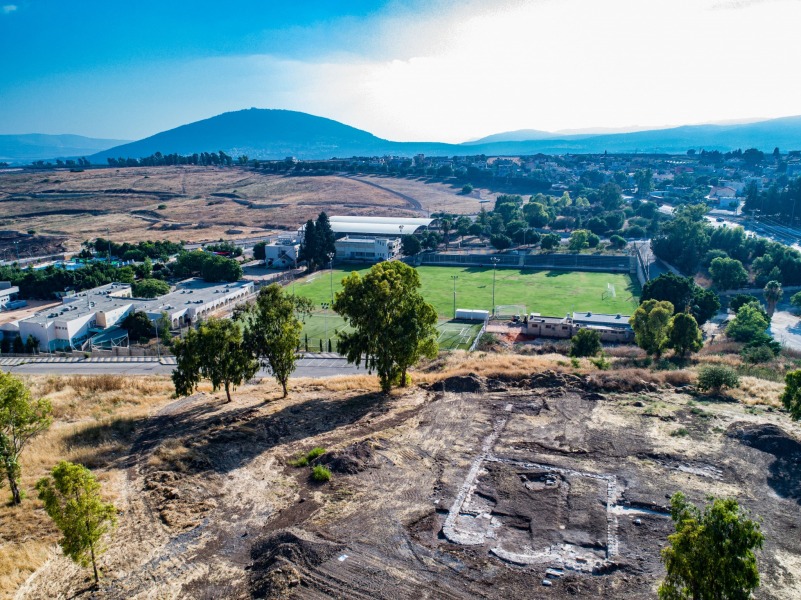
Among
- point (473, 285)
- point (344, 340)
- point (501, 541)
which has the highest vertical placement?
point (344, 340)

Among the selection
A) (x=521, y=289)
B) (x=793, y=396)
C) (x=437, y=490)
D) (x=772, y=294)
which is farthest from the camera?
(x=521, y=289)

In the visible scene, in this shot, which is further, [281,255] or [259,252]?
[259,252]

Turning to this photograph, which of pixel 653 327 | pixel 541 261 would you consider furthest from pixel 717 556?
pixel 541 261

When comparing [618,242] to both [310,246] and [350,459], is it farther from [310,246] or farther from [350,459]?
[350,459]

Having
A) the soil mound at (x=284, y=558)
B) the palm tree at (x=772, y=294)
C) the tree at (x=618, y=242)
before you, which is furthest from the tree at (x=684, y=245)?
the soil mound at (x=284, y=558)

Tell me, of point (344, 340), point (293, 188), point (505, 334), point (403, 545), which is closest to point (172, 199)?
point (293, 188)

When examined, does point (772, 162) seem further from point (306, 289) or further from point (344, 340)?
point (344, 340)

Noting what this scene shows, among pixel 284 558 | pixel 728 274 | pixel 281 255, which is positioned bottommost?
pixel 728 274
